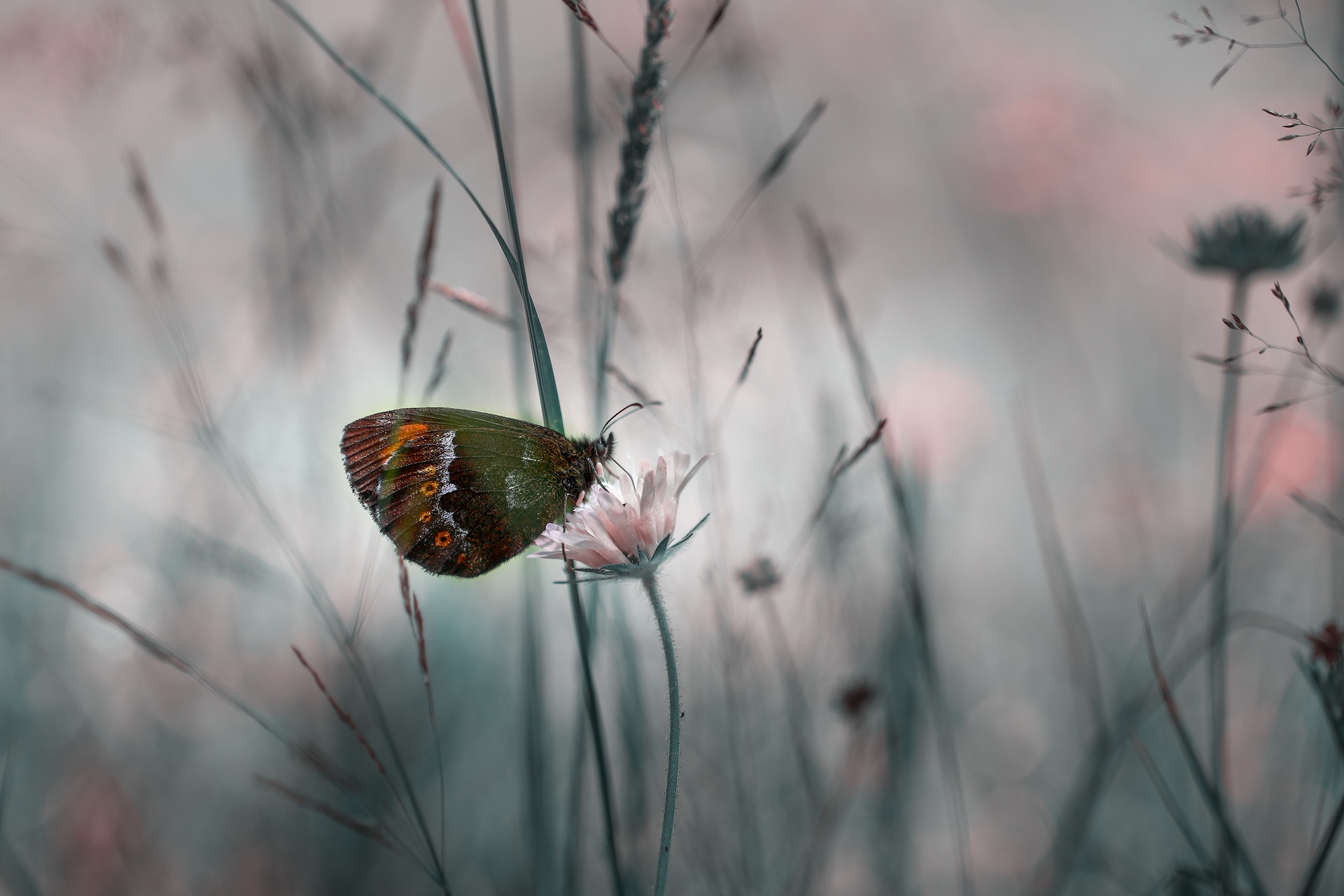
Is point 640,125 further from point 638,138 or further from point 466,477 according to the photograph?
point 466,477

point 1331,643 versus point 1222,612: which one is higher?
point 1222,612

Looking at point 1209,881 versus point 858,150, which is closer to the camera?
point 1209,881

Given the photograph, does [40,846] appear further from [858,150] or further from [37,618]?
[858,150]

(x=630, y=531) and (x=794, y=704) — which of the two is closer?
(x=630, y=531)

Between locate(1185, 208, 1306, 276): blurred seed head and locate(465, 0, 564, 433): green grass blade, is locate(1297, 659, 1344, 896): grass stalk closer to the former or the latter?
locate(465, 0, 564, 433): green grass blade

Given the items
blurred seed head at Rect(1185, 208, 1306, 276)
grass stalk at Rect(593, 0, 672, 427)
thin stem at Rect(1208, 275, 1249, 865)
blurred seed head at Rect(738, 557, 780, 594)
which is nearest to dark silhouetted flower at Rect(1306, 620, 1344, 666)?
thin stem at Rect(1208, 275, 1249, 865)

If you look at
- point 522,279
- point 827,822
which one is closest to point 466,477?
point 522,279

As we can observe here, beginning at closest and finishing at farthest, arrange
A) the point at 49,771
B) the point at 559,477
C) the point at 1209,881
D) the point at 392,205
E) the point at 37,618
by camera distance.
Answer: the point at 1209,881 → the point at 559,477 → the point at 49,771 → the point at 37,618 → the point at 392,205

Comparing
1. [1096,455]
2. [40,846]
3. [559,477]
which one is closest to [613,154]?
→ [559,477]
